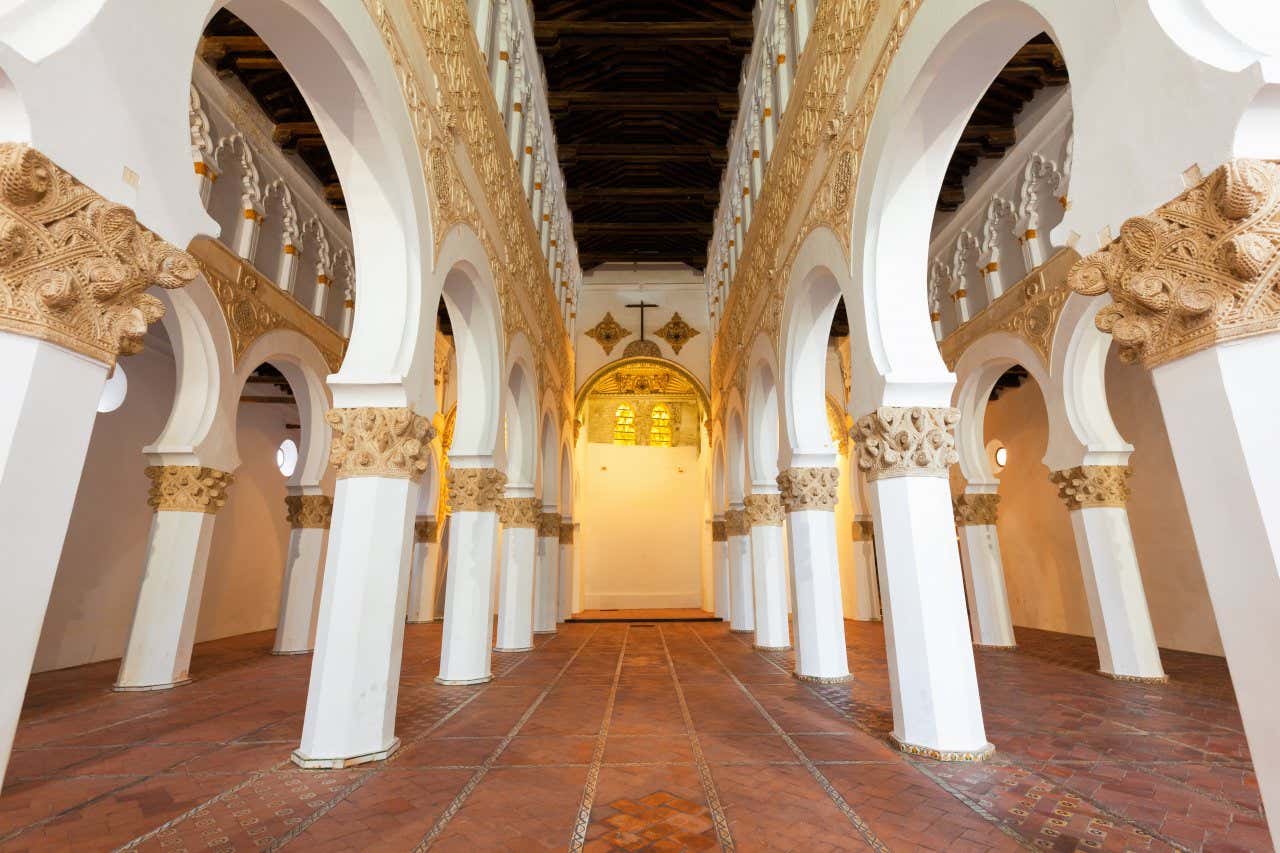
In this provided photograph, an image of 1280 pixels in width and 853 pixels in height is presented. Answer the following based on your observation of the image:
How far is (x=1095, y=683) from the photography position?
587 cm

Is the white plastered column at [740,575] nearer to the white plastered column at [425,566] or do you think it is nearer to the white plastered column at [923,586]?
the white plastered column at [425,566]

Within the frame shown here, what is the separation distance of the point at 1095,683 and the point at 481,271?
7243mm

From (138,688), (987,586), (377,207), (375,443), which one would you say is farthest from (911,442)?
(138,688)

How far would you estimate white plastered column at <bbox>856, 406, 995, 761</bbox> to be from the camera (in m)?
3.57

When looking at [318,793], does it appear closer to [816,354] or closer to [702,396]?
[816,354]

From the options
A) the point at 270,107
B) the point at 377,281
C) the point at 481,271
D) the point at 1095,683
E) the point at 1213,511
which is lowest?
the point at 1095,683

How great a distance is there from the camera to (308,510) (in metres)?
8.20

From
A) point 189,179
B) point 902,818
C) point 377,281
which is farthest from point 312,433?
point 902,818

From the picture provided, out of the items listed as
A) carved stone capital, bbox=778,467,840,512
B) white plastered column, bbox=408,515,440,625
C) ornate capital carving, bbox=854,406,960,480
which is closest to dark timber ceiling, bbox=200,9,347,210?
carved stone capital, bbox=778,467,840,512

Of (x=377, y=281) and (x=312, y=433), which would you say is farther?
(x=312, y=433)

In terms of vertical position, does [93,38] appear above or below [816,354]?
below

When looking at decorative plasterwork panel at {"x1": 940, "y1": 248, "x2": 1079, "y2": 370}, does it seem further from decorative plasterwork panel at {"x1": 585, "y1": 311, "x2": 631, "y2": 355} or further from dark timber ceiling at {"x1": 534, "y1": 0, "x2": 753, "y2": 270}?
decorative plasterwork panel at {"x1": 585, "y1": 311, "x2": 631, "y2": 355}

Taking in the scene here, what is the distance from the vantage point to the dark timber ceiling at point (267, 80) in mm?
6188

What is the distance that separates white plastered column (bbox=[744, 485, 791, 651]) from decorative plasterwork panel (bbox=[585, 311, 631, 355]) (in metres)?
7.76
